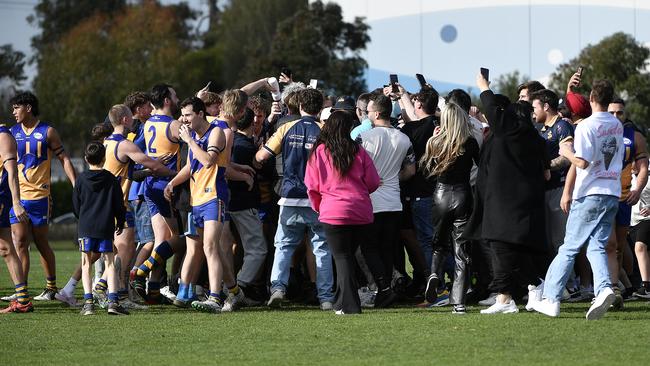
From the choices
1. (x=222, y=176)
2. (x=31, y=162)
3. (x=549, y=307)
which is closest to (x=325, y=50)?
(x=31, y=162)

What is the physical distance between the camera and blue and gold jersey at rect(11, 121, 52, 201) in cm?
1257

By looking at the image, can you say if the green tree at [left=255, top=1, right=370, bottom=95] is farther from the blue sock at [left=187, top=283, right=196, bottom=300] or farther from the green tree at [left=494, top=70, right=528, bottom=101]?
the blue sock at [left=187, top=283, right=196, bottom=300]

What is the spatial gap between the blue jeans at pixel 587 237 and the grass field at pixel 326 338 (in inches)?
13.4

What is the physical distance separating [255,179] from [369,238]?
1.51m

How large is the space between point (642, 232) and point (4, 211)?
7.26 meters

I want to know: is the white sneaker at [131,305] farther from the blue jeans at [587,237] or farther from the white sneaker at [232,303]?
the blue jeans at [587,237]

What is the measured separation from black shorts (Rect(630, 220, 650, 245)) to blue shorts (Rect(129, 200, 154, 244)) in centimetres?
566

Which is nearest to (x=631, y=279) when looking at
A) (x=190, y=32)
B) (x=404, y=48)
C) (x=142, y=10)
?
(x=404, y=48)

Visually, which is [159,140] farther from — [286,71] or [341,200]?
[341,200]

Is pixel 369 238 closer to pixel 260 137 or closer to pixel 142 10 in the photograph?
pixel 260 137

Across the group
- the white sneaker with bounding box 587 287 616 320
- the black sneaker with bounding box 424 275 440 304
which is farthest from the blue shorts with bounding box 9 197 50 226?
the white sneaker with bounding box 587 287 616 320

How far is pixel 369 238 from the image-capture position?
11734mm

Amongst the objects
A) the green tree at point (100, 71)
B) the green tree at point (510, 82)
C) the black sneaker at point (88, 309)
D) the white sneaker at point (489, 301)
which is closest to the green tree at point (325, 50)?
the green tree at point (100, 71)

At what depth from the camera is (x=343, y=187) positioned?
1099 cm
